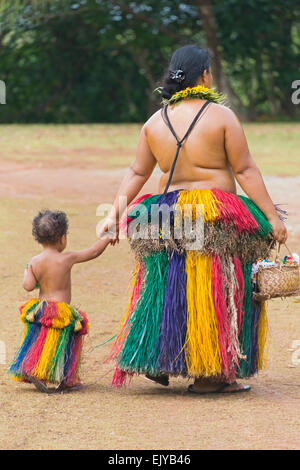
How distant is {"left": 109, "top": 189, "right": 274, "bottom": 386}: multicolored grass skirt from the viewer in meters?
4.03

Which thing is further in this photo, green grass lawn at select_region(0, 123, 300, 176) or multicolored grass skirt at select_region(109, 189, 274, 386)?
green grass lawn at select_region(0, 123, 300, 176)

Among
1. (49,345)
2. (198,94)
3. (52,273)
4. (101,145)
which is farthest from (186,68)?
(101,145)

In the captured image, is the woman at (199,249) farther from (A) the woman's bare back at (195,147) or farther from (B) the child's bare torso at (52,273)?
(B) the child's bare torso at (52,273)

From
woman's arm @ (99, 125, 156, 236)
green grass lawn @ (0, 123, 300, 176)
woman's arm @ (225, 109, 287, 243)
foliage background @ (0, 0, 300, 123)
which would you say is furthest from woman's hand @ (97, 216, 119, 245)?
foliage background @ (0, 0, 300, 123)

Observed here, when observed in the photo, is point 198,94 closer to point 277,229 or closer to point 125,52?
point 277,229

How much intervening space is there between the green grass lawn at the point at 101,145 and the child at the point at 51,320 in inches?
333

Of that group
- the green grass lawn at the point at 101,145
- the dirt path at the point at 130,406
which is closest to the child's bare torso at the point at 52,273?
the dirt path at the point at 130,406

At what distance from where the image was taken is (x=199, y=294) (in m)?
4.04

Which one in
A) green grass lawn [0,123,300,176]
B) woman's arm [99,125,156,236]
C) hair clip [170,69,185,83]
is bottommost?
woman's arm [99,125,156,236]

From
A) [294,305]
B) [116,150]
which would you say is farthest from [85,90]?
[294,305]

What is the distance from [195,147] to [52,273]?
0.99m

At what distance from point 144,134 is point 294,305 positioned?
269cm

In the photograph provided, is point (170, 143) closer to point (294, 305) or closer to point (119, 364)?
point (119, 364)

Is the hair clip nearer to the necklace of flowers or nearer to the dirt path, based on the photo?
the necklace of flowers
